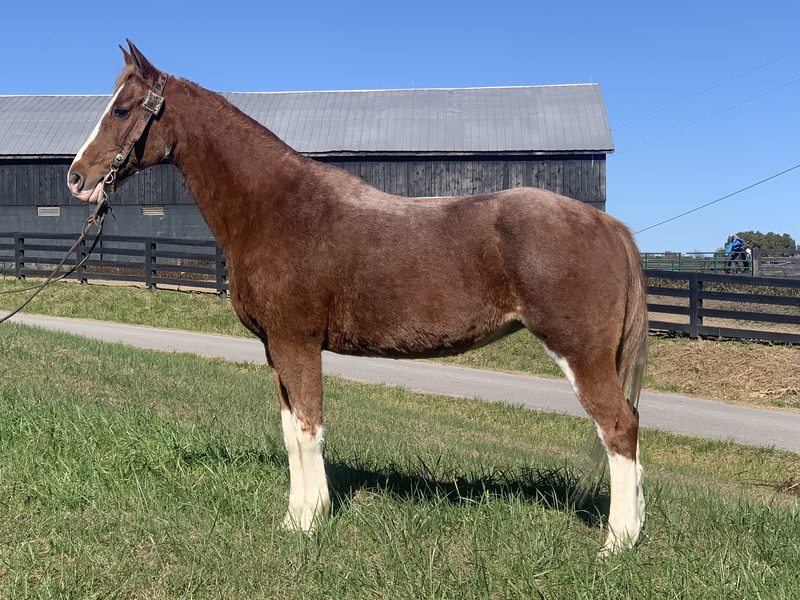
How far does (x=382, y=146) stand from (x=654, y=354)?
1732 centimetres

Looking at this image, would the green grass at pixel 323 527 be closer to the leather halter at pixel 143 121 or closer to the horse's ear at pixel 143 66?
the leather halter at pixel 143 121

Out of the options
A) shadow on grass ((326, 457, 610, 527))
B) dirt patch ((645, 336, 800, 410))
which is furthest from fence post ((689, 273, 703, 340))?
shadow on grass ((326, 457, 610, 527))

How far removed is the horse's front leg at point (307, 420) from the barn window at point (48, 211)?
32.7 meters

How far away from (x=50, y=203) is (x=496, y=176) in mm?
18921

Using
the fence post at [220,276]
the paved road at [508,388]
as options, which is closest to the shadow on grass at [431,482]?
the paved road at [508,388]

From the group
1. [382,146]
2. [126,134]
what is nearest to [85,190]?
[126,134]

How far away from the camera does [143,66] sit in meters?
4.77

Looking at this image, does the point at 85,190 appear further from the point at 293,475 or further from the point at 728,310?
the point at 728,310

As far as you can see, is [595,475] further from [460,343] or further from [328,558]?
[328,558]

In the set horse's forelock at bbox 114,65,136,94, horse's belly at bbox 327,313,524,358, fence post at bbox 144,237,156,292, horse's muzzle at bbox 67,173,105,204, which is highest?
horse's forelock at bbox 114,65,136,94

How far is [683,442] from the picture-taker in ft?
35.2

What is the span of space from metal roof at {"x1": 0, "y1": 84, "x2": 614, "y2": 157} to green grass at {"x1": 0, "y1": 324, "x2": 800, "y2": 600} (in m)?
24.8

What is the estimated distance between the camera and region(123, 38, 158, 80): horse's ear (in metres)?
4.74

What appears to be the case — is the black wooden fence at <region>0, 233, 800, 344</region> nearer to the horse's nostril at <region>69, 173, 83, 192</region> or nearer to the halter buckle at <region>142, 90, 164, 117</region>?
the horse's nostril at <region>69, 173, 83, 192</region>
